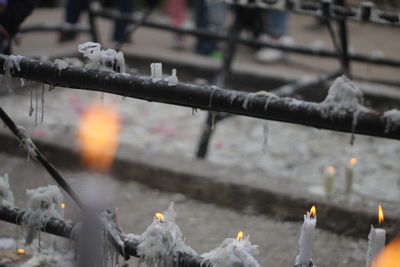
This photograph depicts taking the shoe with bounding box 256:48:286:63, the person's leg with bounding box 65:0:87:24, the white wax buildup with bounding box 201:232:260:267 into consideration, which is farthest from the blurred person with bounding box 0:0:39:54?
the shoe with bounding box 256:48:286:63

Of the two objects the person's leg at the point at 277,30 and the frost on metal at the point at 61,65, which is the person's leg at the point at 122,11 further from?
the frost on metal at the point at 61,65

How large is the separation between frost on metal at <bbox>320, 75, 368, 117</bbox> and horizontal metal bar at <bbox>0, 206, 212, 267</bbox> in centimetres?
55

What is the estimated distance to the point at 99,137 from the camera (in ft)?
12.4

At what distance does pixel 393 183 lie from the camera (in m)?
3.75

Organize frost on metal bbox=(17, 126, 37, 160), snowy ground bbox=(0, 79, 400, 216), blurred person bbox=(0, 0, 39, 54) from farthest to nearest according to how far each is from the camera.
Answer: snowy ground bbox=(0, 79, 400, 216) < blurred person bbox=(0, 0, 39, 54) < frost on metal bbox=(17, 126, 37, 160)

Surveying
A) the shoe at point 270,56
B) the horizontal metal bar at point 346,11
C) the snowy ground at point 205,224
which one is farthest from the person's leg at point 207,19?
the snowy ground at point 205,224

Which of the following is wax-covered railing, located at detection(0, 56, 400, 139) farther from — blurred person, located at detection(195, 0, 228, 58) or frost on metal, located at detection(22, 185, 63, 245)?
blurred person, located at detection(195, 0, 228, 58)

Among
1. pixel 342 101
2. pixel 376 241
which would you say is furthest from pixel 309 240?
pixel 342 101

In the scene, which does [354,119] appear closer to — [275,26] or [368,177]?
[368,177]

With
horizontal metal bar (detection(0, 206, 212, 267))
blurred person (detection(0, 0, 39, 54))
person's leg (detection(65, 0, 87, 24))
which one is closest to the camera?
horizontal metal bar (detection(0, 206, 212, 267))

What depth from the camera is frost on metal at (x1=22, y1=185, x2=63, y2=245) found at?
172 cm

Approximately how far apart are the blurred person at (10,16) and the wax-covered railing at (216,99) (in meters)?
1.49

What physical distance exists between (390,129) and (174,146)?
3.19m

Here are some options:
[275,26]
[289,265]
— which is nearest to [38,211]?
[289,265]
